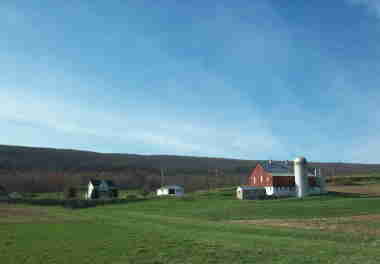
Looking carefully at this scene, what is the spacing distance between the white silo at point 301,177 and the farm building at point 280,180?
27 cm

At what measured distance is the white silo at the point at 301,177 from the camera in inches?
3219

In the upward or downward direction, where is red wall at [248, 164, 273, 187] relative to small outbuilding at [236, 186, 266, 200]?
upward

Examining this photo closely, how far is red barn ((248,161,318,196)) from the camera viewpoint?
83750mm

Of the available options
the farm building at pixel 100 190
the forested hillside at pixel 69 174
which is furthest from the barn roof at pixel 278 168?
the forested hillside at pixel 69 174

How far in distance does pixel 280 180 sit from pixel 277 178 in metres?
0.72

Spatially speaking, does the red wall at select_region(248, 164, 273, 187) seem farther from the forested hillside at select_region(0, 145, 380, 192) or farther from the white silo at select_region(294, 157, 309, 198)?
the forested hillside at select_region(0, 145, 380, 192)

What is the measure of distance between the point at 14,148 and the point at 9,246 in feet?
624

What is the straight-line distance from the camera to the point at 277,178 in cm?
8431

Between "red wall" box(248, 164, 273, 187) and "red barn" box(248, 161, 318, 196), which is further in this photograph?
"red wall" box(248, 164, 273, 187)

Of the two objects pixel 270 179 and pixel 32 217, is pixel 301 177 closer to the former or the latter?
pixel 270 179

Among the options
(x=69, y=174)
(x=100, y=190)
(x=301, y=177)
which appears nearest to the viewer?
(x=301, y=177)

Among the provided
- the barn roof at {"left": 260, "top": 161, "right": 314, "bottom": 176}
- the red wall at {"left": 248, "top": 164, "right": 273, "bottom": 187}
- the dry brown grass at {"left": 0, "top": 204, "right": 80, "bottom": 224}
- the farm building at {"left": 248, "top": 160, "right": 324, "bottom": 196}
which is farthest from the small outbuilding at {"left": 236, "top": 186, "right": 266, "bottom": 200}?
the dry brown grass at {"left": 0, "top": 204, "right": 80, "bottom": 224}

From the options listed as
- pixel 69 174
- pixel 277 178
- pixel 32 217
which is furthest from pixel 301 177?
pixel 69 174

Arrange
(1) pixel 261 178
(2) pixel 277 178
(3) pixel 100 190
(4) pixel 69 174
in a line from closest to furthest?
(2) pixel 277 178 < (1) pixel 261 178 < (3) pixel 100 190 < (4) pixel 69 174
